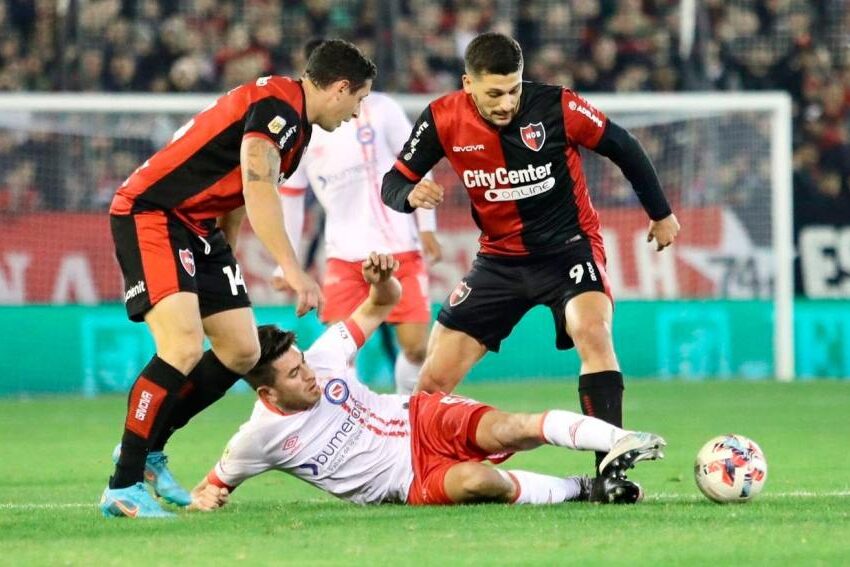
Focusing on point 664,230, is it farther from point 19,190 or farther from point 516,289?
point 19,190

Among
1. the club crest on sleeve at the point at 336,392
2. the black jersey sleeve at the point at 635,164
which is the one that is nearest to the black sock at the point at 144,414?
the club crest on sleeve at the point at 336,392

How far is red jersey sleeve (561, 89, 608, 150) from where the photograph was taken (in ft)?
24.9

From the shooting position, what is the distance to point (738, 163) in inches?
643

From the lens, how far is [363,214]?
414 inches

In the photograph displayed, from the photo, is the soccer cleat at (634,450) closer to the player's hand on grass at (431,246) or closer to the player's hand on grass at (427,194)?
the player's hand on grass at (427,194)

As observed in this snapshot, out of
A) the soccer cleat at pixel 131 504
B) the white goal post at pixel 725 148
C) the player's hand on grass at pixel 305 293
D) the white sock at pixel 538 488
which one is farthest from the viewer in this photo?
the white goal post at pixel 725 148

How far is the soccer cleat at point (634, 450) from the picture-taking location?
6398 mm

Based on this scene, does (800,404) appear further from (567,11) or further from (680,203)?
(567,11)

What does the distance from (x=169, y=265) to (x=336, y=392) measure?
85 cm

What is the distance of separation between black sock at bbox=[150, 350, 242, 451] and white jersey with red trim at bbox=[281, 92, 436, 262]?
126 inches

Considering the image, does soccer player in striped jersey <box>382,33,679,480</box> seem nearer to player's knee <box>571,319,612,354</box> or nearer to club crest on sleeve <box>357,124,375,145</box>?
player's knee <box>571,319,612,354</box>

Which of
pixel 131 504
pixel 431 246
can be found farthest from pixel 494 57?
pixel 431 246

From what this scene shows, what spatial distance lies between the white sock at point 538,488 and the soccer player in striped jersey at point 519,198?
75cm

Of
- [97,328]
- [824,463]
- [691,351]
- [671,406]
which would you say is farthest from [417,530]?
[691,351]
